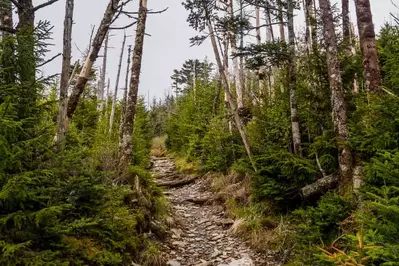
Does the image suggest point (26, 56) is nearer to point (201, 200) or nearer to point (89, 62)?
→ point (89, 62)

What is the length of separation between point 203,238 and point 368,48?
5037 millimetres

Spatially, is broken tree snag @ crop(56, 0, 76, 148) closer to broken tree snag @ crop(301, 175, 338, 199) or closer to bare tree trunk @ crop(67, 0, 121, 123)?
bare tree trunk @ crop(67, 0, 121, 123)

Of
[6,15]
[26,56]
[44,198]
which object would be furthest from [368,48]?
[6,15]

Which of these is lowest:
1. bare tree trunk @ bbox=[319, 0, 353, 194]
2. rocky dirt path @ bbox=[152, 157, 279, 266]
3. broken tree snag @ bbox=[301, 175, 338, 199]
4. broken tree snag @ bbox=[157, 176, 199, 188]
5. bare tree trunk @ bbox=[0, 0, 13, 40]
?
rocky dirt path @ bbox=[152, 157, 279, 266]

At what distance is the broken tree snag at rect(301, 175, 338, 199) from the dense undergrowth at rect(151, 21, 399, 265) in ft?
0.51

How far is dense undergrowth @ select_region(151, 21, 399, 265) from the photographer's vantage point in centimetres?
292

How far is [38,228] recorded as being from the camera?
2986 mm

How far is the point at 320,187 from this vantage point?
548cm

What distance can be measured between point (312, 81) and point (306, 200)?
7.82ft

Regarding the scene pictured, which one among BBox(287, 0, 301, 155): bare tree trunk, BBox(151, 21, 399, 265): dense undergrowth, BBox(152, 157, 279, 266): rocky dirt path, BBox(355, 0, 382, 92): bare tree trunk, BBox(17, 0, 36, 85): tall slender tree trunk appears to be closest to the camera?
BBox(151, 21, 399, 265): dense undergrowth

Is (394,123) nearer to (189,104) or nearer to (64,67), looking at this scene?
(64,67)

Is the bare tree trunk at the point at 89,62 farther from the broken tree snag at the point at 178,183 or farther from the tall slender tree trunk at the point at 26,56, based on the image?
the broken tree snag at the point at 178,183

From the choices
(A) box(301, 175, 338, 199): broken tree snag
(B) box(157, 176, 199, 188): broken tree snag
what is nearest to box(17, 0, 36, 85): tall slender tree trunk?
(A) box(301, 175, 338, 199): broken tree snag

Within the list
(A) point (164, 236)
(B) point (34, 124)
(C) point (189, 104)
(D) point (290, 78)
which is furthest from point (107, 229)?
(C) point (189, 104)
